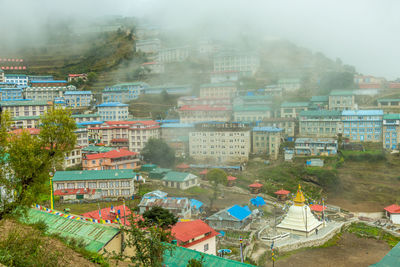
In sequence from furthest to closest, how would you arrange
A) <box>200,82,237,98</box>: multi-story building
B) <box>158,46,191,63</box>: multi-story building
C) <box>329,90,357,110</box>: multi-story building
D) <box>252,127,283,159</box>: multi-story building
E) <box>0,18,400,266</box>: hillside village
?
<box>158,46,191,63</box>: multi-story building → <box>200,82,237,98</box>: multi-story building → <box>329,90,357,110</box>: multi-story building → <box>252,127,283,159</box>: multi-story building → <box>0,18,400,266</box>: hillside village

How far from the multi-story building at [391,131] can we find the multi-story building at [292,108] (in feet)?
33.8

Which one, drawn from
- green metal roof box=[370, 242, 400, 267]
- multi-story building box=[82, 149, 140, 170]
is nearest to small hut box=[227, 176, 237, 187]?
multi-story building box=[82, 149, 140, 170]

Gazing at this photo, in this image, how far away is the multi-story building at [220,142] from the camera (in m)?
41.5

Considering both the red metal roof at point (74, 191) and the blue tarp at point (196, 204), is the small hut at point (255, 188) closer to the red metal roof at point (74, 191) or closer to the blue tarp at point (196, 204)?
the blue tarp at point (196, 204)

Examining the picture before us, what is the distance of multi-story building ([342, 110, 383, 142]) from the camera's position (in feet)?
135

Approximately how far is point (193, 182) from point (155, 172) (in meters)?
4.46

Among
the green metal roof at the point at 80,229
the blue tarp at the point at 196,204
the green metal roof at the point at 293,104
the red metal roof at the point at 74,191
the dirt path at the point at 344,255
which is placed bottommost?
the dirt path at the point at 344,255

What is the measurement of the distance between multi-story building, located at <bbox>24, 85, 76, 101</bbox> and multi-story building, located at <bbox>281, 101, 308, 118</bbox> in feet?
127

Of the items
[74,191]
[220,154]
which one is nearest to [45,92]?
[220,154]

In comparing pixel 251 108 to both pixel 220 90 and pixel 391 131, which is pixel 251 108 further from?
pixel 391 131

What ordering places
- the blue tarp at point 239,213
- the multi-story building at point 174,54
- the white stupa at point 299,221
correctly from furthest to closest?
the multi-story building at point 174,54, the white stupa at point 299,221, the blue tarp at point 239,213

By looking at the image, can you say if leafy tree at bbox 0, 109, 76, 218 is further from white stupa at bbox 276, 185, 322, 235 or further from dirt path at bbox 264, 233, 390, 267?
white stupa at bbox 276, 185, 322, 235

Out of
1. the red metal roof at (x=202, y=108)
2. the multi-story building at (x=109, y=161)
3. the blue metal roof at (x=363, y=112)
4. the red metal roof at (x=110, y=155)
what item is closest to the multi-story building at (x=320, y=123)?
the blue metal roof at (x=363, y=112)

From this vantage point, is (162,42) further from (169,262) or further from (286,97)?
(169,262)
